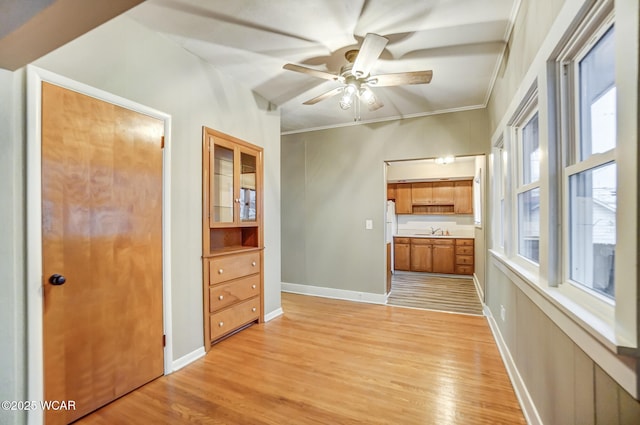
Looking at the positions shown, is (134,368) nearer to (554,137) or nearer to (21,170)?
(21,170)

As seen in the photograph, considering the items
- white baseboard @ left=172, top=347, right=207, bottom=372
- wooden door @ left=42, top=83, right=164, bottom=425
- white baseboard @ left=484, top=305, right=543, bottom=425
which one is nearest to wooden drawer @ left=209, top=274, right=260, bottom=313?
white baseboard @ left=172, top=347, right=207, bottom=372

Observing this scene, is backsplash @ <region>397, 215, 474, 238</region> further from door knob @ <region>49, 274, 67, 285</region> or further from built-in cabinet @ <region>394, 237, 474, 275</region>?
door knob @ <region>49, 274, 67, 285</region>

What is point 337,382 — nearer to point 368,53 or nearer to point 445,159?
point 368,53

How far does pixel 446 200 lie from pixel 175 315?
6.00 meters

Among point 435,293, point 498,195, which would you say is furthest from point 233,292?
point 435,293

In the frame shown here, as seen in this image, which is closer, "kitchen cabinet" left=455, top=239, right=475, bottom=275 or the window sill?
the window sill

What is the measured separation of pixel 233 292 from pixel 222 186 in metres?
1.08

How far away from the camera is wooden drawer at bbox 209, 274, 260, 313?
278cm

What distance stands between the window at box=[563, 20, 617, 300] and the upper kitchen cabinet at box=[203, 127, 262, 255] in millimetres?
2576

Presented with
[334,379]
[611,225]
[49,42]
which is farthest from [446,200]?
[49,42]

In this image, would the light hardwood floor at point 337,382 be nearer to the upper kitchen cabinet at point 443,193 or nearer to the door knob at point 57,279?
the door knob at point 57,279

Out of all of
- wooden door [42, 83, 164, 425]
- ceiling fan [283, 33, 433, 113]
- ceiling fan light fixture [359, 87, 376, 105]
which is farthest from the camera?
ceiling fan light fixture [359, 87, 376, 105]

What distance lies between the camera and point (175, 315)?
2.44m

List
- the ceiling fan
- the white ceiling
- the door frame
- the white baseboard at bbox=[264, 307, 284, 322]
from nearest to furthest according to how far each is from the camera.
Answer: the door frame, the white ceiling, the ceiling fan, the white baseboard at bbox=[264, 307, 284, 322]
